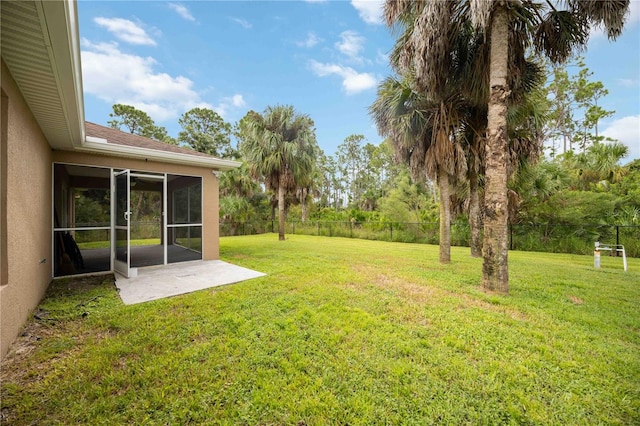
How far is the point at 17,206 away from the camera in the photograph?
3.10m

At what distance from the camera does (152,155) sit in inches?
243

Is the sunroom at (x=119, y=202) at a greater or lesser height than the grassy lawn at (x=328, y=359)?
greater

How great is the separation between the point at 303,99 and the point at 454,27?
52.9 feet

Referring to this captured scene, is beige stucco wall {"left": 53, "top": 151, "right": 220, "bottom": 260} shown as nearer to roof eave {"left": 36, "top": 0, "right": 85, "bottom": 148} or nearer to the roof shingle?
the roof shingle

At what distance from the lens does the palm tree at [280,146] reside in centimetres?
1242

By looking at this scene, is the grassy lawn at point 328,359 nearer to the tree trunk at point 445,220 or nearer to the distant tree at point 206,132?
the tree trunk at point 445,220

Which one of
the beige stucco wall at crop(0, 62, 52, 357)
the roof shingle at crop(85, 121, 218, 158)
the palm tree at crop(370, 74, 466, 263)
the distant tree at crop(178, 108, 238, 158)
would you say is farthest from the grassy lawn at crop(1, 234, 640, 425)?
the distant tree at crop(178, 108, 238, 158)

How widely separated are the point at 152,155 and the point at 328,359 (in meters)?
6.28

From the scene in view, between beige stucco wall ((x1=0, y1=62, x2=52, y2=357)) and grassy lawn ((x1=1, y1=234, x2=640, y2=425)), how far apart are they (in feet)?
0.96

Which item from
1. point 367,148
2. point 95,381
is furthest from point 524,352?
point 367,148

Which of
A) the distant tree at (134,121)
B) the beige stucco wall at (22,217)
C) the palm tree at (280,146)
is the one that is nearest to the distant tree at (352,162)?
the distant tree at (134,121)

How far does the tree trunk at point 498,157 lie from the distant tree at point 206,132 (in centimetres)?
2204

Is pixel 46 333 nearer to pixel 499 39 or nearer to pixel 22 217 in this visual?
pixel 22 217

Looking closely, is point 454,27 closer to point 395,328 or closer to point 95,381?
point 395,328
